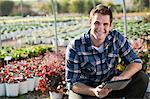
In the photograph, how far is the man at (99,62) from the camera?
2.65 m

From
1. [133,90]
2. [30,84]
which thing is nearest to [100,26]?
[133,90]

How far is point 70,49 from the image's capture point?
275 cm

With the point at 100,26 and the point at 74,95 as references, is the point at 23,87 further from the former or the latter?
the point at 100,26

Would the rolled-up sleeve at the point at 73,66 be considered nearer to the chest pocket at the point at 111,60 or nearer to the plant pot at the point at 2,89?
the chest pocket at the point at 111,60

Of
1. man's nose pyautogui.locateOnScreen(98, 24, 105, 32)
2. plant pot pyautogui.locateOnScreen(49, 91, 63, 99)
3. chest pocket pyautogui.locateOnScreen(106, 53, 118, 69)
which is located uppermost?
man's nose pyautogui.locateOnScreen(98, 24, 105, 32)

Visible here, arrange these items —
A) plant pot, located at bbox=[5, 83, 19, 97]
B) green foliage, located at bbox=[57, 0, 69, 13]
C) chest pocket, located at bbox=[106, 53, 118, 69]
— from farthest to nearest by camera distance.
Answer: green foliage, located at bbox=[57, 0, 69, 13] → plant pot, located at bbox=[5, 83, 19, 97] → chest pocket, located at bbox=[106, 53, 118, 69]

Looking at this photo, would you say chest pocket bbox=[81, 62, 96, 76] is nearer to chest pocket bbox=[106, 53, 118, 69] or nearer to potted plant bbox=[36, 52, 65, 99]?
chest pocket bbox=[106, 53, 118, 69]

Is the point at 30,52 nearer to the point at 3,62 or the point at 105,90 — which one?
the point at 3,62

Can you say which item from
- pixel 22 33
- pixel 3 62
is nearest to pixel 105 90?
pixel 3 62

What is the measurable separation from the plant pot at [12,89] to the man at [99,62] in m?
2.50

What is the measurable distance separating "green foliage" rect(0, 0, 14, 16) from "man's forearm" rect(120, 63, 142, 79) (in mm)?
37125

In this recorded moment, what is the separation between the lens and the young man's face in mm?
2627

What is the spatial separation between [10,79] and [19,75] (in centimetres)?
25

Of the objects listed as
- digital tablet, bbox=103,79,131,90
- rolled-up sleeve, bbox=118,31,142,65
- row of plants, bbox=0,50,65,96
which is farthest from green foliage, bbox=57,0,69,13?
digital tablet, bbox=103,79,131,90
